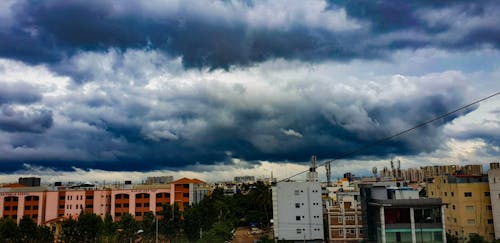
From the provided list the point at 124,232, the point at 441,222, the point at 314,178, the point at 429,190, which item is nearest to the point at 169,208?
the point at 124,232

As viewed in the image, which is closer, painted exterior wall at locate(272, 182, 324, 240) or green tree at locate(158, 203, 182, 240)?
painted exterior wall at locate(272, 182, 324, 240)

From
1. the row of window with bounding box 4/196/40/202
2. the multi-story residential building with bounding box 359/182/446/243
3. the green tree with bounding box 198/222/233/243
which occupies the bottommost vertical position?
the green tree with bounding box 198/222/233/243

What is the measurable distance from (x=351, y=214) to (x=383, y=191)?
4.56 metres

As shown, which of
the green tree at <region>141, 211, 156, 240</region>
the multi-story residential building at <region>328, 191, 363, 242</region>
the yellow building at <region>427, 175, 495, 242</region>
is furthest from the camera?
the green tree at <region>141, 211, 156, 240</region>

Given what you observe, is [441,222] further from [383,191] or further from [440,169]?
[440,169]

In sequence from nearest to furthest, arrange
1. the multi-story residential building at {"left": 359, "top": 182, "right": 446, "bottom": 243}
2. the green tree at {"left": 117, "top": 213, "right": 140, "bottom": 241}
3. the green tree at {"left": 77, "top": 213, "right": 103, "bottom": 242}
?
the multi-story residential building at {"left": 359, "top": 182, "right": 446, "bottom": 243} → the green tree at {"left": 77, "top": 213, "right": 103, "bottom": 242} → the green tree at {"left": 117, "top": 213, "right": 140, "bottom": 241}

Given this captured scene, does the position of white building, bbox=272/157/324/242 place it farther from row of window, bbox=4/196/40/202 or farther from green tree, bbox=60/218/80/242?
row of window, bbox=4/196/40/202

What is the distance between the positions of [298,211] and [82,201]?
31318 mm

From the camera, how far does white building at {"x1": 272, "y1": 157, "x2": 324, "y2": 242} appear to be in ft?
138

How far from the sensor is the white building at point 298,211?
4197cm

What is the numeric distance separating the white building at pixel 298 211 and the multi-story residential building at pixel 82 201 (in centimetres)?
1981

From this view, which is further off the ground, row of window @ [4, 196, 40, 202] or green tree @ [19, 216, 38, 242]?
row of window @ [4, 196, 40, 202]

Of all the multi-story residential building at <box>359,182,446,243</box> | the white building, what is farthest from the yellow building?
the white building

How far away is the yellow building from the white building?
12328 millimetres
